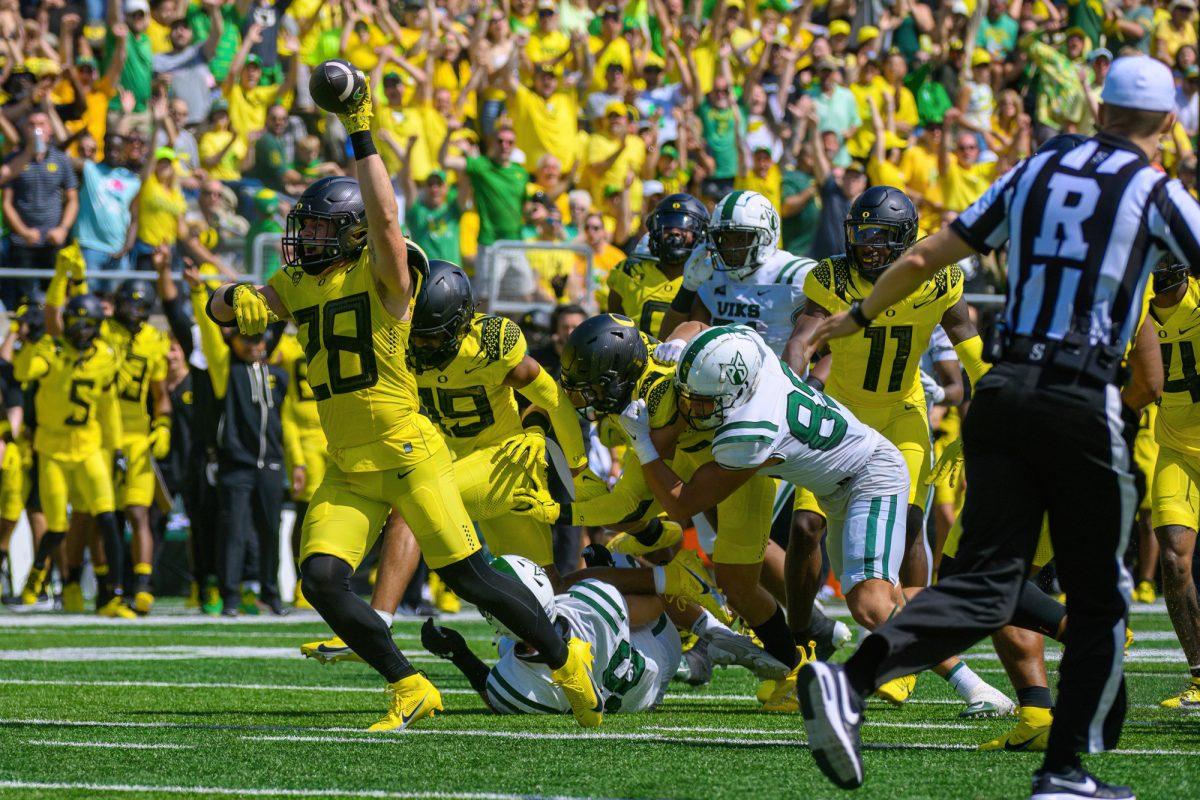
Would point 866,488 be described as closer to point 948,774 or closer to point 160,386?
point 948,774

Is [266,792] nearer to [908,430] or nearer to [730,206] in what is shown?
[908,430]

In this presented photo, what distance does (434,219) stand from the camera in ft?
46.7

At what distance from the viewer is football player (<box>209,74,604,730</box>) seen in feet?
19.7

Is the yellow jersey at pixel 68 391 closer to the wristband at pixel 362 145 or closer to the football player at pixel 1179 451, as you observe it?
the wristband at pixel 362 145

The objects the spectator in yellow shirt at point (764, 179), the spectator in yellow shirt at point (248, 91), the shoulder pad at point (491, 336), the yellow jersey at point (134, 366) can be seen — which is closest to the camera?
the shoulder pad at point (491, 336)

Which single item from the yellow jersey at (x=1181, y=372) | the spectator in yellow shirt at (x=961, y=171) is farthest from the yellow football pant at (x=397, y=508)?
the spectator in yellow shirt at (x=961, y=171)

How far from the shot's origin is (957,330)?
755 cm

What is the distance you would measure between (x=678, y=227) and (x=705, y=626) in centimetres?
251

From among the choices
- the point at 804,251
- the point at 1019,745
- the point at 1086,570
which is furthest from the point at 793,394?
the point at 804,251

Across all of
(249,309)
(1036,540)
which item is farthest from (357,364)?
(1036,540)

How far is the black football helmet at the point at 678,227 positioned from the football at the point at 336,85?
3.66m

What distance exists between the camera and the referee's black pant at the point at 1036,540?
4.22 meters

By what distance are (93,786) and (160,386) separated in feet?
28.8

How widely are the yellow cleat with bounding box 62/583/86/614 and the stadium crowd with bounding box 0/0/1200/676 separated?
3 cm
